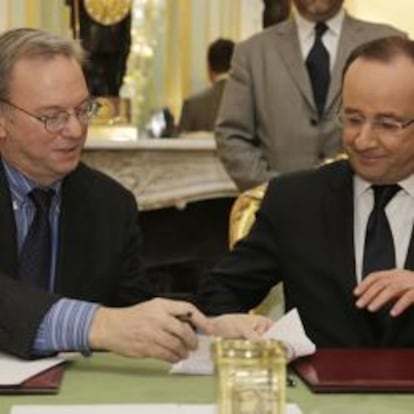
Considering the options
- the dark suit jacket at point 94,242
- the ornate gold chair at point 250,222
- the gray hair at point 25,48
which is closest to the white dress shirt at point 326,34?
the ornate gold chair at point 250,222

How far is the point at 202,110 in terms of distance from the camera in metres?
7.35

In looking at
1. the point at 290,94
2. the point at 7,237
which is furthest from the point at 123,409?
the point at 290,94

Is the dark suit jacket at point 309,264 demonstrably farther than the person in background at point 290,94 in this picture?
No

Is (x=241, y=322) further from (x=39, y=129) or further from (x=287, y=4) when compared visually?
(x=287, y=4)

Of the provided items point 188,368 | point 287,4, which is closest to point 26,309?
point 188,368

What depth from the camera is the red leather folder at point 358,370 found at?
1.96m

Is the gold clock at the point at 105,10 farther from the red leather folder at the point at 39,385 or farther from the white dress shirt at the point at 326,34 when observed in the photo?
the red leather folder at the point at 39,385

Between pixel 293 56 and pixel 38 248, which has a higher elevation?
pixel 293 56

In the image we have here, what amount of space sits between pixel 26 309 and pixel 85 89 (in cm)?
66

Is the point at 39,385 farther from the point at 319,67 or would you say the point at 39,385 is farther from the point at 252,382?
the point at 319,67

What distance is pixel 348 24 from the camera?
14.7 feet

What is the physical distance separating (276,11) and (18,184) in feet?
16.8

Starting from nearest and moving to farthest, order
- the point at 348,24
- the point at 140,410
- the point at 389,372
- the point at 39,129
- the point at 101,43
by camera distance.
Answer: the point at 140,410
the point at 389,372
the point at 39,129
the point at 348,24
the point at 101,43

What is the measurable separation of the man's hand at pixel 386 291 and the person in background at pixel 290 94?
212 centimetres
